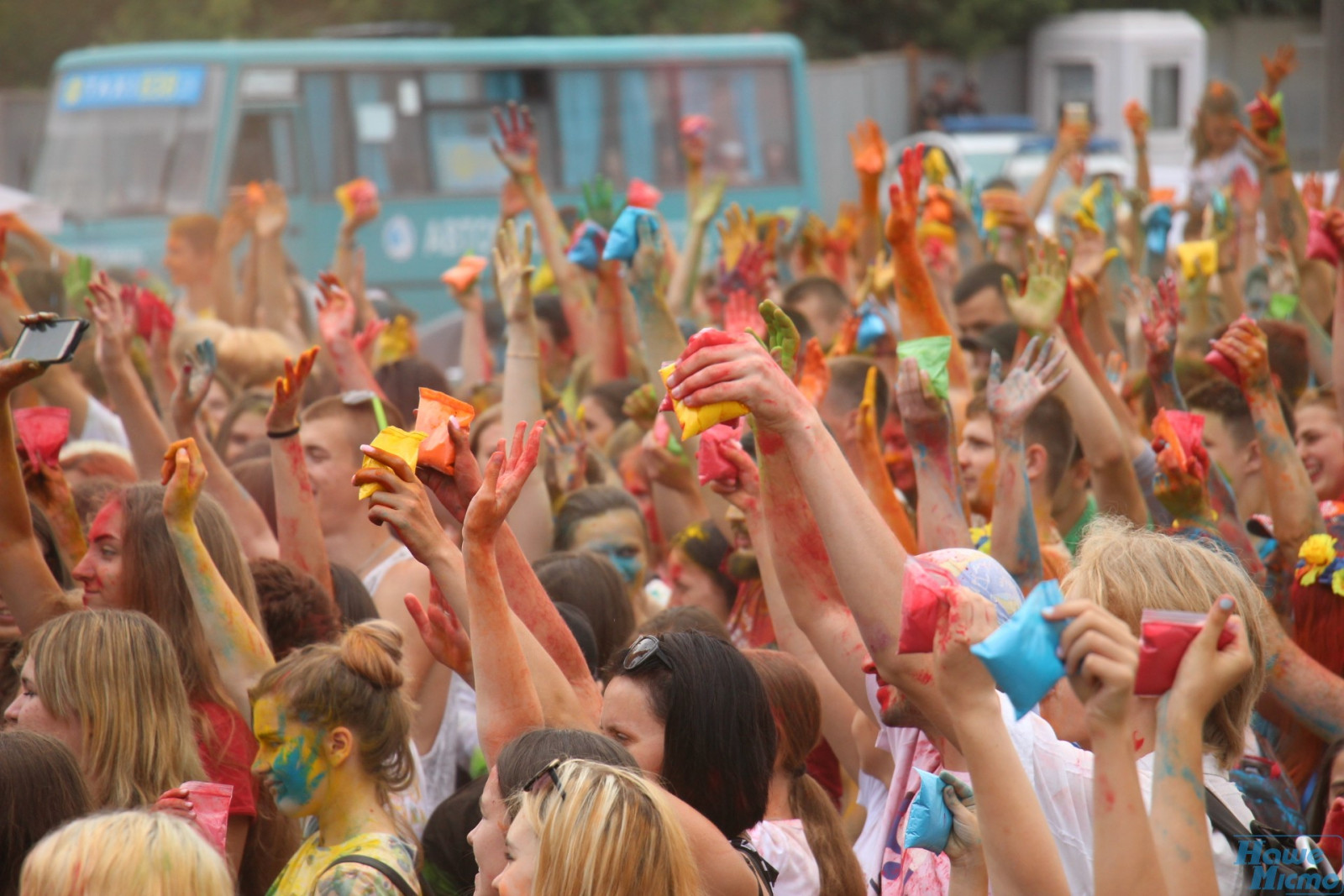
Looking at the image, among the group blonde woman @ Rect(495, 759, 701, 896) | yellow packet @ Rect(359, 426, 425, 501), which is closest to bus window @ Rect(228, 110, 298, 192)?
yellow packet @ Rect(359, 426, 425, 501)

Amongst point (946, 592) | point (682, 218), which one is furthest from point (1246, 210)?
point (682, 218)

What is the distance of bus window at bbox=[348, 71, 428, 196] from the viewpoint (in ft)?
47.5

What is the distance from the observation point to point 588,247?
19.3 feet

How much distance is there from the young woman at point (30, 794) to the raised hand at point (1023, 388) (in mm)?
2096

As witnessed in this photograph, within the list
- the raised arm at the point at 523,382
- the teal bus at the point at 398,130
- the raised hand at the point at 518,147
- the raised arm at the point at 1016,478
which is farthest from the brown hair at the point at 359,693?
the teal bus at the point at 398,130

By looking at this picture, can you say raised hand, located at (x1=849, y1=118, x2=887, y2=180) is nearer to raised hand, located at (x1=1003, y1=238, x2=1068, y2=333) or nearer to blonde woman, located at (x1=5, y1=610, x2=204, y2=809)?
raised hand, located at (x1=1003, y1=238, x2=1068, y2=333)

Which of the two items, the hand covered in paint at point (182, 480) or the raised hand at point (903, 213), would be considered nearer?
the hand covered in paint at point (182, 480)

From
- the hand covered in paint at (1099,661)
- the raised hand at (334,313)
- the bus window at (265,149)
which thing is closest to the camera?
the hand covered in paint at (1099,661)

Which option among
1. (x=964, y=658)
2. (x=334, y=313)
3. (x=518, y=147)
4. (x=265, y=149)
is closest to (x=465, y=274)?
(x=518, y=147)

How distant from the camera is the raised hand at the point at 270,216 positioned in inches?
333

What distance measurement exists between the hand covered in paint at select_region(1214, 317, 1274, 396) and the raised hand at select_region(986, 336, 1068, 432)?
60 cm

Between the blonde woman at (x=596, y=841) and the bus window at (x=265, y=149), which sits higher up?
the blonde woman at (x=596, y=841)

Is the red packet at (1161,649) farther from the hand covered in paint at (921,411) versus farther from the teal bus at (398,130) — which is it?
the teal bus at (398,130)

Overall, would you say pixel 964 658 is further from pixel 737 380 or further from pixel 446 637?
pixel 446 637
